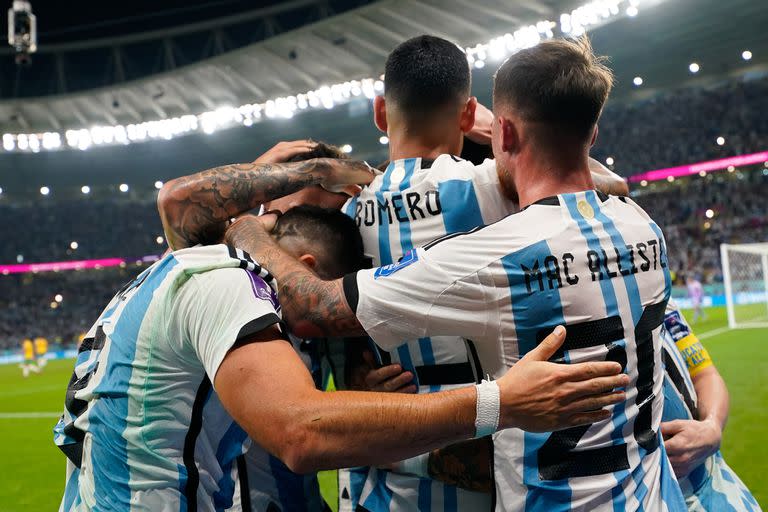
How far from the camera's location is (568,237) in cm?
163

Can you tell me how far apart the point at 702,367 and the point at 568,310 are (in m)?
1.17

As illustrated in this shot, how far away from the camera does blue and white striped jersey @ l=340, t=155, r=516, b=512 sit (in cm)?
209

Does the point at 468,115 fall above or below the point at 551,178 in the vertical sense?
above

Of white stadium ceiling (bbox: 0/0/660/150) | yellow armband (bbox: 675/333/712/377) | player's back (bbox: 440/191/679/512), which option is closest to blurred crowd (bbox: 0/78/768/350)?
white stadium ceiling (bbox: 0/0/660/150)

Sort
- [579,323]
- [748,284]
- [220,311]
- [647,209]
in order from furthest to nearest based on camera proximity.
Answer: [647,209] → [748,284] → [579,323] → [220,311]

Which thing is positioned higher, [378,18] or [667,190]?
[378,18]

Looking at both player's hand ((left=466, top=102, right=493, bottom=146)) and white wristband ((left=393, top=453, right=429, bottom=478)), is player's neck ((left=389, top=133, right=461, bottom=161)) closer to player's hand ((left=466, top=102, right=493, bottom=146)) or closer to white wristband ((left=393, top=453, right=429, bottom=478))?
player's hand ((left=466, top=102, right=493, bottom=146))

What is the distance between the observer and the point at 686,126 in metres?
32.5

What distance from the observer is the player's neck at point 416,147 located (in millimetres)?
2363

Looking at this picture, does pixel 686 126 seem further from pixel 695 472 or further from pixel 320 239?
pixel 320 239

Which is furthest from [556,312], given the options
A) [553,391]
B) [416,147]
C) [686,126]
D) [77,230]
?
[77,230]

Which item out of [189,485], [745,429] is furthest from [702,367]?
[745,429]

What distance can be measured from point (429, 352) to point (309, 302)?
49cm

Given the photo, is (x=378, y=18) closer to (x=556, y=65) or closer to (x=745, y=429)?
(x=745, y=429)
